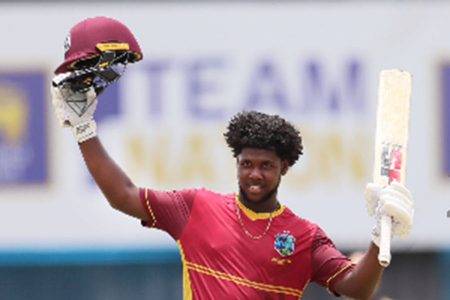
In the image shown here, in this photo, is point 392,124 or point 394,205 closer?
point 394,205

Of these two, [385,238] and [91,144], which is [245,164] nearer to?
[91,144]

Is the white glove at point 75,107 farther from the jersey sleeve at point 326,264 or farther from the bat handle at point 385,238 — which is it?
the bat handle at point 385,238

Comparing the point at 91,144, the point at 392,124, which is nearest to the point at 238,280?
the point at 91,144

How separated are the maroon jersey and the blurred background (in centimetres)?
650

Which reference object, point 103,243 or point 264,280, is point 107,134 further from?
point 264,280

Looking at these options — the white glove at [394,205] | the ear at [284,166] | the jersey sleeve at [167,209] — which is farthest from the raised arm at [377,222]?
the jersey sleeve at [167,209]

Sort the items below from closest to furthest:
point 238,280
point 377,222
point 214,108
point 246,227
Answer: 1. point 377,222
2. point 238,280
3. point 246,227
4. point 214,108

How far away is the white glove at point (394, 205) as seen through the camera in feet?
22.8

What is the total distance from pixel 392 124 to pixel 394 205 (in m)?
0.46

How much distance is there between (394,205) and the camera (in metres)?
6.94

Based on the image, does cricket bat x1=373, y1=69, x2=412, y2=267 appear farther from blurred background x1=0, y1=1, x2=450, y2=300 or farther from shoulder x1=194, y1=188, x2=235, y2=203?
blurred background x1=0, y1=1, x2=450, y2=300

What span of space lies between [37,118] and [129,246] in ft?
4.62

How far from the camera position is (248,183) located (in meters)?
7.62

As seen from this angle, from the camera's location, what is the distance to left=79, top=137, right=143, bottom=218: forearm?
24.4 ft
